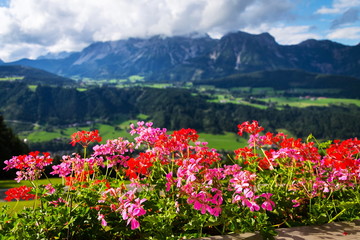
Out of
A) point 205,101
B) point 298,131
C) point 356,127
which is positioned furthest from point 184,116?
point 356,127

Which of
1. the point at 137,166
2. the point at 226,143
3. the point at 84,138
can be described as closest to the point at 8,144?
the point at 84,138

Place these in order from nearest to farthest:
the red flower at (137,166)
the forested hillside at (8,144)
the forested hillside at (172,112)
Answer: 1. the red flower at (137,166)
2. the forested hillside at (8,144)
3. the forested hillside at (172,112)

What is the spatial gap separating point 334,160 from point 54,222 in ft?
11.2

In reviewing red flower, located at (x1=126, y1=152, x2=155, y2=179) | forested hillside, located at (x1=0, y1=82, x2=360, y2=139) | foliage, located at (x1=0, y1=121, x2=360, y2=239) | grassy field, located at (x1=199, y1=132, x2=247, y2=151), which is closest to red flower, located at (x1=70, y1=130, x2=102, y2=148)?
foliage, located at (x1=0, y1=121, x2=360, y2=239)

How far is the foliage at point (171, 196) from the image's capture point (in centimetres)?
256

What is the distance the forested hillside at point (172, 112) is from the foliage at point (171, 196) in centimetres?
12616

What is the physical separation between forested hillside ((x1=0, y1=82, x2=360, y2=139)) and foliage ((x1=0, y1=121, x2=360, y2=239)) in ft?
414

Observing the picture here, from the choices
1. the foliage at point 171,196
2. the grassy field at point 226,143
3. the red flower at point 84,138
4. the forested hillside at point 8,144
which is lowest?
the grassy field at point 226,143

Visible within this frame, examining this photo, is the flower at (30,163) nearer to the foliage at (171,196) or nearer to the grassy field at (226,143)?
the foliage at (171,196)

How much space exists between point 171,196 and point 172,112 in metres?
163

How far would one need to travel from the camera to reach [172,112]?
544 ft

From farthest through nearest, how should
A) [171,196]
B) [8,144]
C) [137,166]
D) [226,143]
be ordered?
[226,143], [8,144], [171,196], [137,166]

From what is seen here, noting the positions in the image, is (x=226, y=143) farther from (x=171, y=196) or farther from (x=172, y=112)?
(x=171, y=196)

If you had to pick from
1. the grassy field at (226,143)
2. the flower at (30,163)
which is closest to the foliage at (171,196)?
the flower at (30,163)
